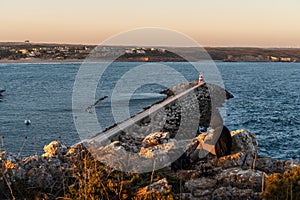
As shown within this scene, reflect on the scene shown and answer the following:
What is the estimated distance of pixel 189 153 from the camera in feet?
36.8

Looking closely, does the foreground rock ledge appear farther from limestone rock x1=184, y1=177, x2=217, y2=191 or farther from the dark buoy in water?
the dark buoy in water

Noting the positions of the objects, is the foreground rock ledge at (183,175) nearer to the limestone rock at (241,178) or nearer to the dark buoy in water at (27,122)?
the limestone rock at (241,178)

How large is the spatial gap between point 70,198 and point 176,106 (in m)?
21.8

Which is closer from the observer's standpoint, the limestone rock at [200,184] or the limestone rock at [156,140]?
the limestone rock at [200,184]

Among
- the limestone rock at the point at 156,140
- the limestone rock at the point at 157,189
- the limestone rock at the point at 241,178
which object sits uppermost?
the limestone rock at the point at 157,189

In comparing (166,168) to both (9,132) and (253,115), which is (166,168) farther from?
(253,115)

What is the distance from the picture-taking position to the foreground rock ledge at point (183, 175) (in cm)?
771


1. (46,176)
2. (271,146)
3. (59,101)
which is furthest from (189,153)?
(59,101)

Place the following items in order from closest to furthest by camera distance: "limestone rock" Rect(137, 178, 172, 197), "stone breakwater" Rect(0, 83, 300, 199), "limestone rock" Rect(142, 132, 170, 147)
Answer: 1. "limestone rock" Rect(137, 178, 172, 197)
2. "stone breakwater" Rect(0, 83, 300, 199)
3. "limestone rock" Rect(142, 132, 170, 147)

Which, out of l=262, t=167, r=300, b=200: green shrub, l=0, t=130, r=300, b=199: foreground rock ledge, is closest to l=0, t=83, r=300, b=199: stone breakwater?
l=0, t=130, r=300, b=199: foreground rock ledge

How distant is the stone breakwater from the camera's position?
275 inches

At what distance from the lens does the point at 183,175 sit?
9.61 m

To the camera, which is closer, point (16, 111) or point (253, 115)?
point (16, 111)

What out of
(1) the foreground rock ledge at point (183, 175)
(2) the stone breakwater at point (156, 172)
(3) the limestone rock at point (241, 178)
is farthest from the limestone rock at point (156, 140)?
(3) the limestone rock at point (241, 178)
